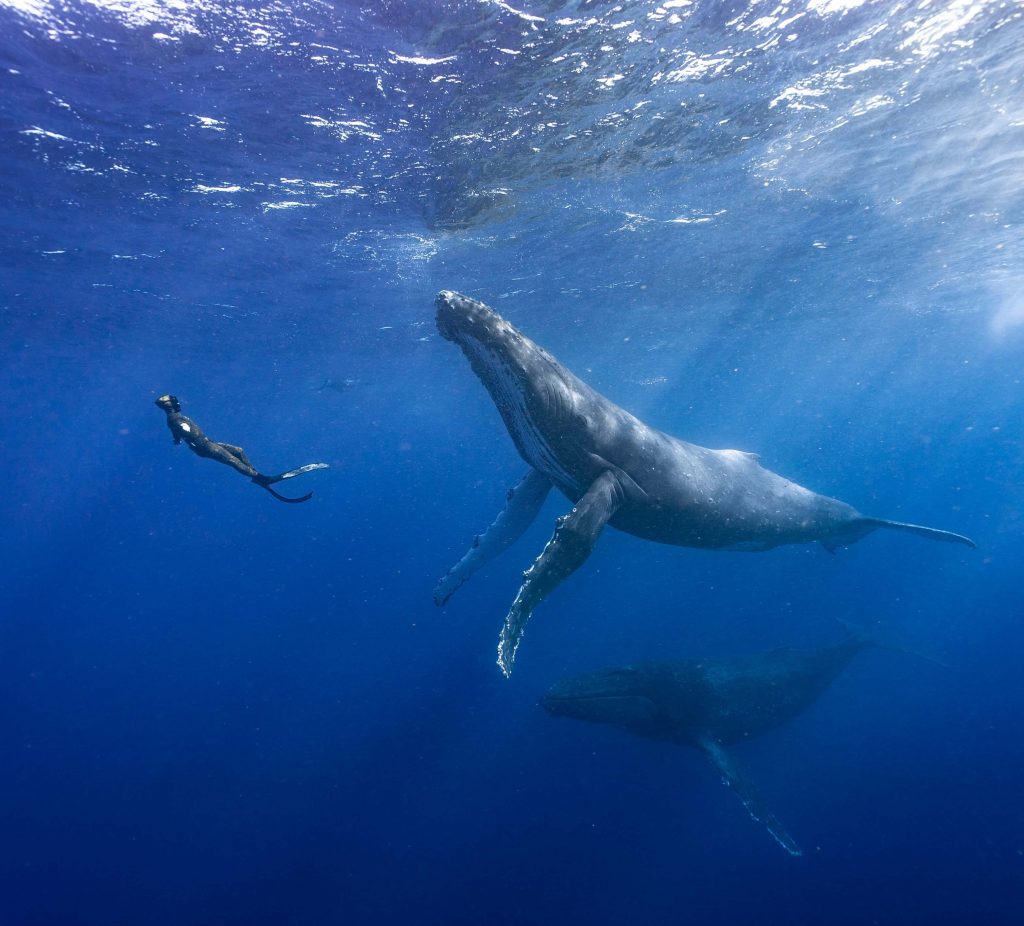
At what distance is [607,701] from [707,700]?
203cm

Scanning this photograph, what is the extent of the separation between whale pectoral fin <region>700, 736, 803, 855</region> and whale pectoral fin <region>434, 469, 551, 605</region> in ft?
17.5

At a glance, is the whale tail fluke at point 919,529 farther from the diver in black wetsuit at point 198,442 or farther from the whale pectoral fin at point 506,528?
the diver in black wetsuit at point 198,442

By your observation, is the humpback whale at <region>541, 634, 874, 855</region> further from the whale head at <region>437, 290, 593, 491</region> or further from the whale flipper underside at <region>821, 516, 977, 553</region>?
the whale head at <region>437, 290, 593, 491</region>

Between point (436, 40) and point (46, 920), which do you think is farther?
point (46, 920)

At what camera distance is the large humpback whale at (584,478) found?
22.6 ft

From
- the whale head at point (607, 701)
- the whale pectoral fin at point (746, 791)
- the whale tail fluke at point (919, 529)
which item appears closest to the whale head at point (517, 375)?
the whale head at point (607, 701)

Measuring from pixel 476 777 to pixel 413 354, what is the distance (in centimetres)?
3060

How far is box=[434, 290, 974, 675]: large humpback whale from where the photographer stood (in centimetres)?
689

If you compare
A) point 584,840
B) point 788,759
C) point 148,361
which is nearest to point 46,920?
point 584,840

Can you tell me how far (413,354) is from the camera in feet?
134

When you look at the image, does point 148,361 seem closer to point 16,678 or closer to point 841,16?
point 16,678

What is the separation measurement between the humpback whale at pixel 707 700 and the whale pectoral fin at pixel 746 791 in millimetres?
14

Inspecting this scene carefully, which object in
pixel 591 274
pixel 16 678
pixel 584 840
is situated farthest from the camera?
pixel 16 678

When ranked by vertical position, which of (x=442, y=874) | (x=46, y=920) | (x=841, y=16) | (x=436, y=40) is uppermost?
(x=841, y=16)
